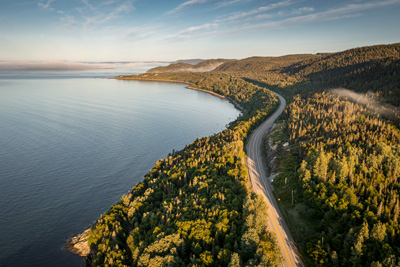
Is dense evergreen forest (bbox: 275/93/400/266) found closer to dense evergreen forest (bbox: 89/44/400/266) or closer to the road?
dense evergreen forest (bbox: 89/44/400/266)

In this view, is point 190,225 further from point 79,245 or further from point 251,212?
point 79,245

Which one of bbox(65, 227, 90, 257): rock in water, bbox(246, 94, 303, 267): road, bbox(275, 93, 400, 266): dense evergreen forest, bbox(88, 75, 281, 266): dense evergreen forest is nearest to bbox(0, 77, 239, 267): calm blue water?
bbox(65, 227, 90, 257): rock in water

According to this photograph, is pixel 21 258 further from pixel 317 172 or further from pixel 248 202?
pixel 317 172

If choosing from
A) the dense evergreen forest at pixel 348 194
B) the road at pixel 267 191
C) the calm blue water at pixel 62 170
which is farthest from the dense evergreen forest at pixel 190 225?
the dense evergreen forest at pixel 348 194

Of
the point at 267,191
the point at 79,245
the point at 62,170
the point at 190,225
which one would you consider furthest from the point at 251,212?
the point at 62,170

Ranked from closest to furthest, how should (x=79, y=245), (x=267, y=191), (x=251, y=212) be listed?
(x=251, y=212) < (x=79, y=245) < (x=267, y=191)

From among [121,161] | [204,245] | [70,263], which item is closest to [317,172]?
[204,245]
